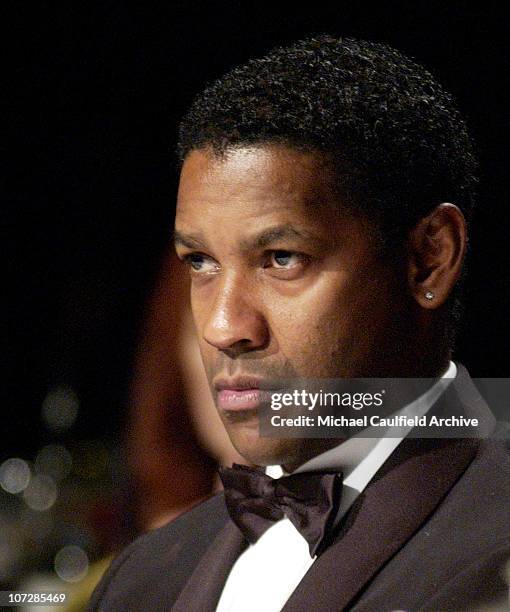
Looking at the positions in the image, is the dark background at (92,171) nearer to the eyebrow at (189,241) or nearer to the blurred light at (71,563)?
the blurred light at (71,563)

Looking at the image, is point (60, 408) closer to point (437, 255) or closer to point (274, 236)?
point (274, 236)

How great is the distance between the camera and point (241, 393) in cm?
140

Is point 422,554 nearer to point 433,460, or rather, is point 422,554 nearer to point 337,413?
point 433,460

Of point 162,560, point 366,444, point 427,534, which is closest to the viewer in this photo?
point 427,534

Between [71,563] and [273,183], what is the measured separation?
2.84ft

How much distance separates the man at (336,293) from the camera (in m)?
1.33

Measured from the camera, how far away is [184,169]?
4.80 ft

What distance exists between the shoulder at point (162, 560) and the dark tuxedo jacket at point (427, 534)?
0.14 meters

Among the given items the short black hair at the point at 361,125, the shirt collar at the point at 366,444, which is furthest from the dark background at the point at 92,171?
the shirt collar at the point at 366,444

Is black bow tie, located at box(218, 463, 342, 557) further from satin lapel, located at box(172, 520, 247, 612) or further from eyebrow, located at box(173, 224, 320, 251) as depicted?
eyebrow, located at box(173, 224, 320, 251)

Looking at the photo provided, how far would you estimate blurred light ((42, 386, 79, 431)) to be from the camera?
1.90 metres

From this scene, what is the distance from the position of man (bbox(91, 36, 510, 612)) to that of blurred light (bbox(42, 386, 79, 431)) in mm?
541

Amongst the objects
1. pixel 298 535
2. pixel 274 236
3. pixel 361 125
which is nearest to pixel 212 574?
pixel 298 535

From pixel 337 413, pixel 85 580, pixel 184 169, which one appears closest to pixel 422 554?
pixel 337 413
